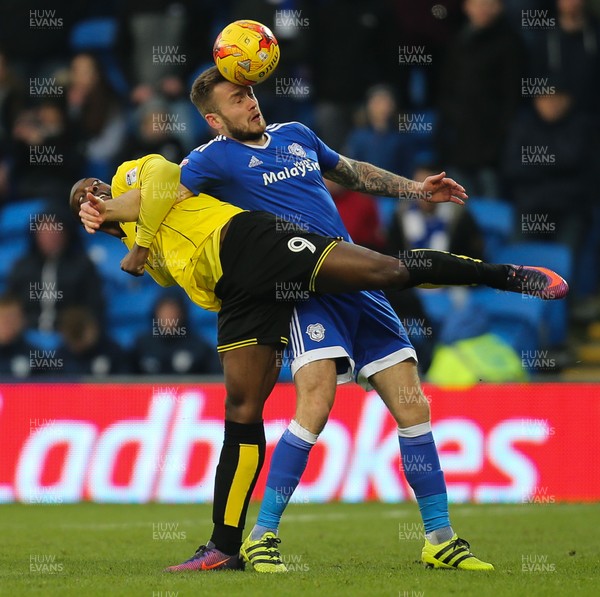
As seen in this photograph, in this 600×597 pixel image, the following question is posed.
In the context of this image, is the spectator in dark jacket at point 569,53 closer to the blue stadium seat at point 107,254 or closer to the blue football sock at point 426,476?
the blue stadium seat at point 107,254

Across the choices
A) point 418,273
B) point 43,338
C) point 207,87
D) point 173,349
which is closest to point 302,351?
point 418,273

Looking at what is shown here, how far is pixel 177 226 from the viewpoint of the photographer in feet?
21.2

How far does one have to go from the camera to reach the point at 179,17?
1533 centimetres

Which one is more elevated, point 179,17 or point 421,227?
point 179,17

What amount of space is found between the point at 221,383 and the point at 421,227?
110 inches

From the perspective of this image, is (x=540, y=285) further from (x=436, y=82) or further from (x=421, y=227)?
(x=436, y=82)

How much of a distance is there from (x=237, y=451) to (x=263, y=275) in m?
0.90

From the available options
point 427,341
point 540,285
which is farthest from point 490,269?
point 427,341

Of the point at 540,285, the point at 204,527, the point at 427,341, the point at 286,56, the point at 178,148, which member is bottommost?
the point at 204,527

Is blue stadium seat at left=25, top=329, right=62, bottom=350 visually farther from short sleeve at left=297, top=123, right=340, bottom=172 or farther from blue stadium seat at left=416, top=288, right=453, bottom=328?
short sleeve at left=297, top=123, right=340, bottom=172

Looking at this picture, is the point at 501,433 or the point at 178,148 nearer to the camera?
the point at 501,433

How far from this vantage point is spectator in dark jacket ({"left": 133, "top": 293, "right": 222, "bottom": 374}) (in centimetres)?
1290

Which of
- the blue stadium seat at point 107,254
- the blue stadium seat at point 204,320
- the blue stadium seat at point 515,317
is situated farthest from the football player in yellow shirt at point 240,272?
the blue stadium seat at point 107,254

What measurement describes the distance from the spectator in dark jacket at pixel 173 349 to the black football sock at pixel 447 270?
679 centimetres
